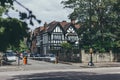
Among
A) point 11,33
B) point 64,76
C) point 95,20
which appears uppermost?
point 95,20

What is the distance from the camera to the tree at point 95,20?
219 ft

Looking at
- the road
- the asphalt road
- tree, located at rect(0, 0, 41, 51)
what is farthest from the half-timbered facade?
tree, located at rect(0, 0, 41, 51)

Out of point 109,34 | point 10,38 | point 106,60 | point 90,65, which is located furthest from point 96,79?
point 109,34

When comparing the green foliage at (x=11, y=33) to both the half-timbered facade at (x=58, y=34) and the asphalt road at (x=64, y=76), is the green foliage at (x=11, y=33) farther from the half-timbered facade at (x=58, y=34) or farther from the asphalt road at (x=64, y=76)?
the half-timbered facade at (x=58, y=34)

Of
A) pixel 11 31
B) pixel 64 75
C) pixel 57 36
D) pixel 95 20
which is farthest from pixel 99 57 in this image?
pixel 11 31

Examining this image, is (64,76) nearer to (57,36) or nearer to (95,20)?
(95,20)

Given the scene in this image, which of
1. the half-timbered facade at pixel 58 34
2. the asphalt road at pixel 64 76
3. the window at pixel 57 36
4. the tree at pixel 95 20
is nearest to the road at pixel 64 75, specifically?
the asphalt road at pixel 64 76

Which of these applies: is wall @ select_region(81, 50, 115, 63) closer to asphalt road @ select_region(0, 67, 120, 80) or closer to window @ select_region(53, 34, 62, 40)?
asphalt road @ select_region(0, 67, 120, 80)

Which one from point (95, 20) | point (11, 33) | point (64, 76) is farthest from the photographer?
point (95, 20)

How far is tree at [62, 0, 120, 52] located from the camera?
6681 centimetres

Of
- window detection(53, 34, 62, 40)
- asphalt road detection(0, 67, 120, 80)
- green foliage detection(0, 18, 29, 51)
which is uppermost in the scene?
window detection(53, 34, 62, 40)

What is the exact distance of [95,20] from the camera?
2635 inches

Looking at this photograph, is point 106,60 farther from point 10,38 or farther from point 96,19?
point 10,38

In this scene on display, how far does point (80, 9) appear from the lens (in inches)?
2682
